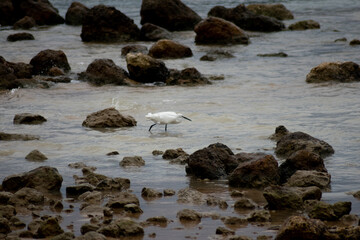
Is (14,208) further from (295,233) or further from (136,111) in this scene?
(136,111)

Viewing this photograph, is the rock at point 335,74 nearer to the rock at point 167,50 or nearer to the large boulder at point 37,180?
the rock at point 167,50

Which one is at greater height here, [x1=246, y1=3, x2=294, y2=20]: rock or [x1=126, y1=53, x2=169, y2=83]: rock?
[x1=246, y1=3, x2=294, y2=20]: rock

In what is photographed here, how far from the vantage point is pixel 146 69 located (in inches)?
→ 627

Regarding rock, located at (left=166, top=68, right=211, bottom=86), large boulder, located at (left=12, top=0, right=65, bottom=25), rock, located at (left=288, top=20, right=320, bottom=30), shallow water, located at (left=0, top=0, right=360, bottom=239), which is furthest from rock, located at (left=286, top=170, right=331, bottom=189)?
large boulder, located at (left=12, top=0, right=65, bottom=25)

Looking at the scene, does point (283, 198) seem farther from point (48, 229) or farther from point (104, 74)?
point (104, 74)

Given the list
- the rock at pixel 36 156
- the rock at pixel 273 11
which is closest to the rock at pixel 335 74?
the rock at pixel 36 156

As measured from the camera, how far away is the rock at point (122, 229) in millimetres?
5645

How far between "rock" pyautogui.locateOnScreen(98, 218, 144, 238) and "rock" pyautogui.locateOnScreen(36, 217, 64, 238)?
368 mm

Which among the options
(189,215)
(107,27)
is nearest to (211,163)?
(189,215)

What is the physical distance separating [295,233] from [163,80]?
1096 centimetres

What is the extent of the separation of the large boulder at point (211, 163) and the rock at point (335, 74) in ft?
26.2

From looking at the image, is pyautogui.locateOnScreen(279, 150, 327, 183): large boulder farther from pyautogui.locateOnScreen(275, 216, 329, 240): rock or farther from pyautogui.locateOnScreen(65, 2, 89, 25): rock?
pyautogui.locateOnScreen(65, 2, 89, 25): rock

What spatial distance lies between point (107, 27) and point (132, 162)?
15.8 m

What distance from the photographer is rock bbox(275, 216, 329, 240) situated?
210 inches
